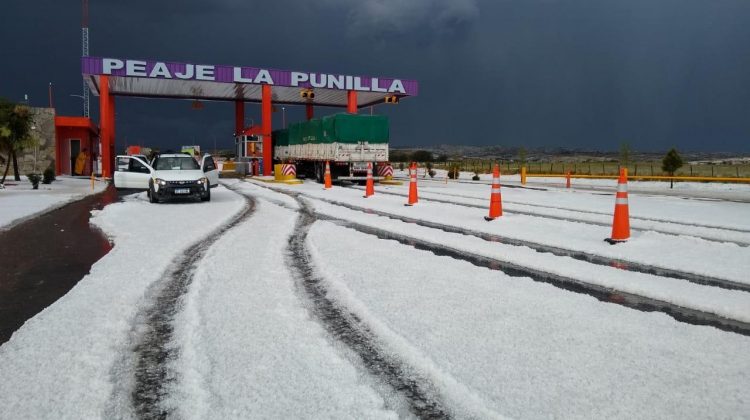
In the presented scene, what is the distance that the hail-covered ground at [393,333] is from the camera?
3.23 metres

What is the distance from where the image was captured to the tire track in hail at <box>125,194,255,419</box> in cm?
325

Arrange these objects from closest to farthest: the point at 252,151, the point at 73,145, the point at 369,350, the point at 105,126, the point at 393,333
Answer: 1. the point at 369,350
2. the point at 393,333
3. the point at 105,126
4. the point at 252,151
5. the point at 73,145

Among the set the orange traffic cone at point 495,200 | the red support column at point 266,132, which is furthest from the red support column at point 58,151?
the orange traffic cone at point 495,200

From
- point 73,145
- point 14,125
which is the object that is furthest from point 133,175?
point 73,145

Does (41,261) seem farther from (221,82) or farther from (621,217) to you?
(221,82)

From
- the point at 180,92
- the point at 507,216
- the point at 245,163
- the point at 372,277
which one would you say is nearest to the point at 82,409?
the point at 372,277

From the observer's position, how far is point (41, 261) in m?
8.06

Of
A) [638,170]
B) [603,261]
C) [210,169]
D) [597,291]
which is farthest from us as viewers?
[638,170]

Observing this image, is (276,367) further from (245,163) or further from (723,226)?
(245,163)

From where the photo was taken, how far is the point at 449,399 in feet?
10.6

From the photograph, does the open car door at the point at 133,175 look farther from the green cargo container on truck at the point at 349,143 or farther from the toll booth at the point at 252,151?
the toll booth at the point at 252,151

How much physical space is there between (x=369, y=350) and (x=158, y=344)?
1539 mm

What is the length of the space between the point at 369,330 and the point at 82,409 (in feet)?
6.76

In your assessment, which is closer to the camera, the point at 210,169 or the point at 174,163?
the point at 174,163
